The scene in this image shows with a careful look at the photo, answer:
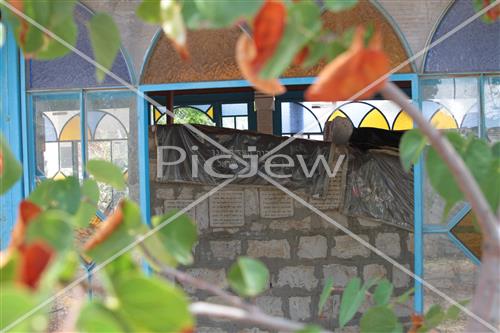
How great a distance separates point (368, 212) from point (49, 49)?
3684 millimetres

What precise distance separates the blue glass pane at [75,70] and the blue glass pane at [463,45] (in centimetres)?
137

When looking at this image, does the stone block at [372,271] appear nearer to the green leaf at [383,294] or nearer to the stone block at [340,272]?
the stone block at [340,272]

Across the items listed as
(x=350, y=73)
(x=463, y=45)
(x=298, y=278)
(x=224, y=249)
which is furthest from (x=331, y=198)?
(x=350, y=73)

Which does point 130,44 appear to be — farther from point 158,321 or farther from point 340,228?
point 158,321

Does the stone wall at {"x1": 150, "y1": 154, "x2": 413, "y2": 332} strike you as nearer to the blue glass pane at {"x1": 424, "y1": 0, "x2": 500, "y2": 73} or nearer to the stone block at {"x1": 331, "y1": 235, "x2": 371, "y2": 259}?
the stone block at {"x1": 331, "y1": 235, "x2": 371, "y2": 259}

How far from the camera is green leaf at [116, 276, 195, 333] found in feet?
1.70

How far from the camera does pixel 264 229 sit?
441cm

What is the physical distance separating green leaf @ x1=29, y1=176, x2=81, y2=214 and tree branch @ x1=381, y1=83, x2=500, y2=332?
511 millimetres

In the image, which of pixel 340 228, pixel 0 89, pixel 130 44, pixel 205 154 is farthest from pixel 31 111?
pixel 340 228

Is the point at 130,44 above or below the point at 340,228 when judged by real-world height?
above

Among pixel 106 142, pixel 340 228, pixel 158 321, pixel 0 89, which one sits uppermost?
pixel 0 89

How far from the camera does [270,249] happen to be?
4.39 meters

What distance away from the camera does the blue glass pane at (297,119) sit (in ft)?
24.2

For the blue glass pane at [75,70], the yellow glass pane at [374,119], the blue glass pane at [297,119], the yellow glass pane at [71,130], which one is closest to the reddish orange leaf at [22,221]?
the blue glass pane at [75,70]
